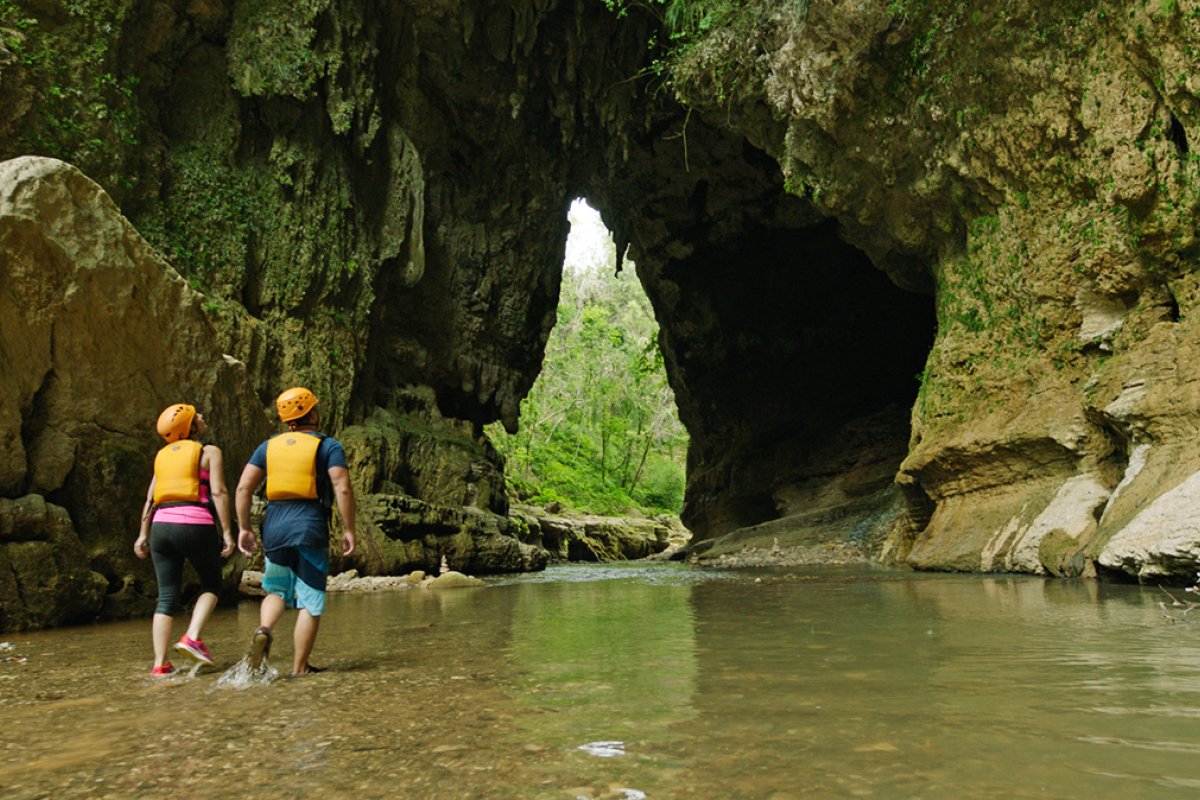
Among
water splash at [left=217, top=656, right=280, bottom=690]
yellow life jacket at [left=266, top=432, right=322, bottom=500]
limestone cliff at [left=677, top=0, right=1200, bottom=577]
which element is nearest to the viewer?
water splash at [left=217, top=656, right=280, bottom=690]

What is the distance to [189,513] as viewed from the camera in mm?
4055

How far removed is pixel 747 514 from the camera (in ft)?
81.4

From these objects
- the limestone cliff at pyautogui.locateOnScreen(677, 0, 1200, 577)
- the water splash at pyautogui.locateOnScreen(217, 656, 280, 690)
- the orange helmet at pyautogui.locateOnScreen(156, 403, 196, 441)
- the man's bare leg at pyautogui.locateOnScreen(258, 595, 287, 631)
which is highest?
the limestone cliff at pyautogui.locateOnScreen(677, 0, 1200, 577)

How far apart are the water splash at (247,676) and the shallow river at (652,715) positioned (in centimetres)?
7

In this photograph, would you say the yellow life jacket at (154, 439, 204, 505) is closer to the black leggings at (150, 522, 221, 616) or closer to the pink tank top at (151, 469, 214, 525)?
the pink tank top at (151, 469, 214, 525)

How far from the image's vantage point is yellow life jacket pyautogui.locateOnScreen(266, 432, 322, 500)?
3.76m

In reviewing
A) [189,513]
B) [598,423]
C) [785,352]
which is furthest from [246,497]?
[598,423]

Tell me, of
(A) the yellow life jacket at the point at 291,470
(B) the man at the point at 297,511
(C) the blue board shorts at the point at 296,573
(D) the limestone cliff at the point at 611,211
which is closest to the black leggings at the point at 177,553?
(B) the man at the point at 297,511

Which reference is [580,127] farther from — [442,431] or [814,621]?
[814,621]

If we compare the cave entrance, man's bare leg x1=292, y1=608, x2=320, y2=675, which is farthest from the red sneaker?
the cave entrance

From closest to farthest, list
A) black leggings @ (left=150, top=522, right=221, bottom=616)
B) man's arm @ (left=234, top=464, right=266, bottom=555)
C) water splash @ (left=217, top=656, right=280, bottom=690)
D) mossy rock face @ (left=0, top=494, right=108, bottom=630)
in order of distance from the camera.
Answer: water splash @ (left=217, top=656, right=280, bottom=690) → man's arm @ (left=234, top=464, right=266, bottom=555) → black leggings @ (left=150, top=522, right=221, bottom=616) → mossy rock face @ (left=0, top=494, right=108, bottom=630)

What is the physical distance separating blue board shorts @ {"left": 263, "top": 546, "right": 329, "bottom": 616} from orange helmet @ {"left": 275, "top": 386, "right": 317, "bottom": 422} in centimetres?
65

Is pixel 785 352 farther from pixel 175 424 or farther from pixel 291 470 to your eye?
pixel 291 470

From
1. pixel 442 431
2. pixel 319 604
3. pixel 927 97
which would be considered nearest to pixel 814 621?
pixel 319 604
